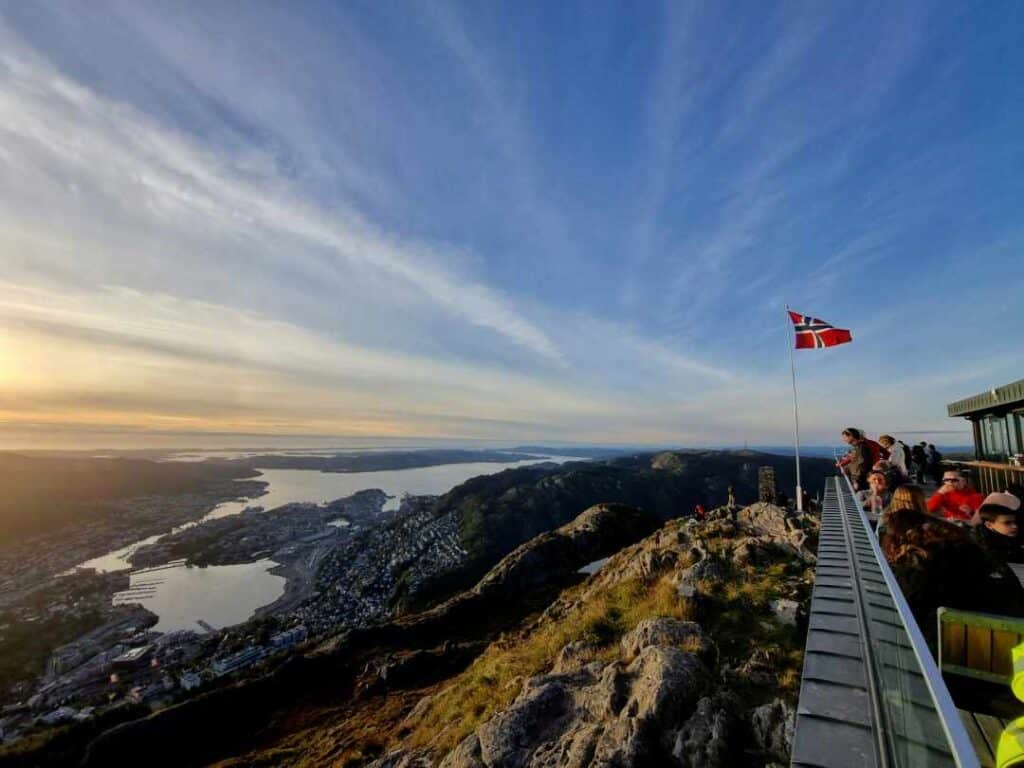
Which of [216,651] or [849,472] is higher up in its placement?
[849,472]

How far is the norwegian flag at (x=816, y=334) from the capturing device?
18.0m

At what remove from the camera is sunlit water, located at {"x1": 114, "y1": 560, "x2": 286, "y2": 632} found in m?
84.2

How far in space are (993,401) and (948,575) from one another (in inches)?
514

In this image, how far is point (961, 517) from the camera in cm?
872

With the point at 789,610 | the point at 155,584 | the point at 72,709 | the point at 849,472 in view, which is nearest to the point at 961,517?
the point at 789,610

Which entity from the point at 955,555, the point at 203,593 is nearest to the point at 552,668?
the point at 955,555

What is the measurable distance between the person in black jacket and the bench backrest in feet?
3.22

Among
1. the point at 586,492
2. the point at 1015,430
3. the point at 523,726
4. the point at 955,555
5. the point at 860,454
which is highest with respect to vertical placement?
the point at 1015,430

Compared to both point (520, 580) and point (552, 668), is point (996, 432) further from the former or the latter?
point (520, 580)

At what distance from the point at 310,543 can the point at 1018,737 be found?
158 m

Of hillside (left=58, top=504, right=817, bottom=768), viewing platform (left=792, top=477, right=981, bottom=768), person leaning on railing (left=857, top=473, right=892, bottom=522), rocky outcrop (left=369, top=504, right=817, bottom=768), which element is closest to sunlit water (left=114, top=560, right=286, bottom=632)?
hillside (left=58, top=504, right=817, bottom=768)

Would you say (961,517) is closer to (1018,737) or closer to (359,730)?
(1018,737)

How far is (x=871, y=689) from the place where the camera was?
4207 millimetres

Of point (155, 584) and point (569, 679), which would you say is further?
point (155, 584)
